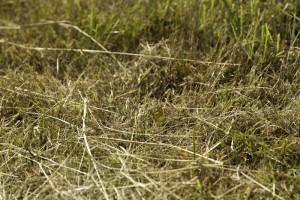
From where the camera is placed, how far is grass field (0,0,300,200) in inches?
66.2

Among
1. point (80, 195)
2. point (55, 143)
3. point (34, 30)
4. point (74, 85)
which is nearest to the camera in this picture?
point (80, 195)

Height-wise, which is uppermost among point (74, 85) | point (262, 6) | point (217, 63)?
point (262, 6)

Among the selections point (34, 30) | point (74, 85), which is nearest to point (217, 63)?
point (74, 85)

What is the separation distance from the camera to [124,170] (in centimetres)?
169

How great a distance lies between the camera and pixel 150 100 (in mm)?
2033

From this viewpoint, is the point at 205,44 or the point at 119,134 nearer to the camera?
the point at 119,134

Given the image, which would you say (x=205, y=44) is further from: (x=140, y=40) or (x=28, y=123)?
(x=28, y=123)

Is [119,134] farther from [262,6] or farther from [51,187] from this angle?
[262,6]

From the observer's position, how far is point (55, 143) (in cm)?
186

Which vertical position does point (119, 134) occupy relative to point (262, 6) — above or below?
below

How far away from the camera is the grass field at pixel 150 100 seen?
1.68 m

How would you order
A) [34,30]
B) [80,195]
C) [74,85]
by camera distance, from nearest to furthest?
[80,195]
[74,85]
[34,30]

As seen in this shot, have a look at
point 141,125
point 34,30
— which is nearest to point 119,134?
point 141,125

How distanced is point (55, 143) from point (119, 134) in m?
0.24
